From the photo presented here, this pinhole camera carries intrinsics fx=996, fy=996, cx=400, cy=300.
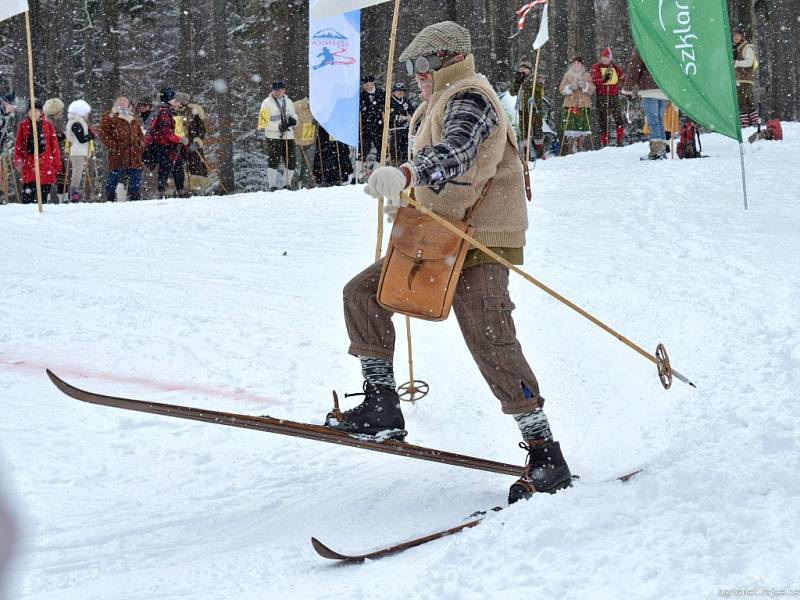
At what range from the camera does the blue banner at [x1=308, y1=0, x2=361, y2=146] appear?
13.7 metres

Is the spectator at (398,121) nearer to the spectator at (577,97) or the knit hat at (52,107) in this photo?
the spectator at (577,97)

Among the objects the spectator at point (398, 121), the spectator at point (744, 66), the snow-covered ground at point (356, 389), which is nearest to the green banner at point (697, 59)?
the snow-covered ground at point (356, 389)

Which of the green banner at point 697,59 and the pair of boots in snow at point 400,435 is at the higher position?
the green banner at point 697,59

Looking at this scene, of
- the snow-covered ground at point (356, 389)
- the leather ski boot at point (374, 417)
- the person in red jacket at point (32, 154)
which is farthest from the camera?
the person in red jacket at point (32, 154)

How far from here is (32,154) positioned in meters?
13.3

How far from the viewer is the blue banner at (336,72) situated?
44.8 ft

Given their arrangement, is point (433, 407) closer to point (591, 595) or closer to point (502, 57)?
point (591, 595)

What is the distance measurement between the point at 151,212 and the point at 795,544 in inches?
374

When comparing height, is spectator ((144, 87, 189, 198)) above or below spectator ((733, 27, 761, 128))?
below

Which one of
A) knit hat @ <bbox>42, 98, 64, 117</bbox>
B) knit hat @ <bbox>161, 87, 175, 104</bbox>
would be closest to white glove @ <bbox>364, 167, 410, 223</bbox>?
knit hat @ <bbox>42, 98, 64, 117</bbox>

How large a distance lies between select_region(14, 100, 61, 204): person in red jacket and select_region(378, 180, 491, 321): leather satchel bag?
10247 millimetres

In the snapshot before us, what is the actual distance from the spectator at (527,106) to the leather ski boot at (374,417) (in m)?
12.8

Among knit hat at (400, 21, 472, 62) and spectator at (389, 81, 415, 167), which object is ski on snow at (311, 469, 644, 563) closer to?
knit hat at (400, 21, 472, 62)

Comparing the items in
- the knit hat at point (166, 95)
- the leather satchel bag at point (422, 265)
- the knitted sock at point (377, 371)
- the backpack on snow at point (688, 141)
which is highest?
the knit hat at point (166, 95)
